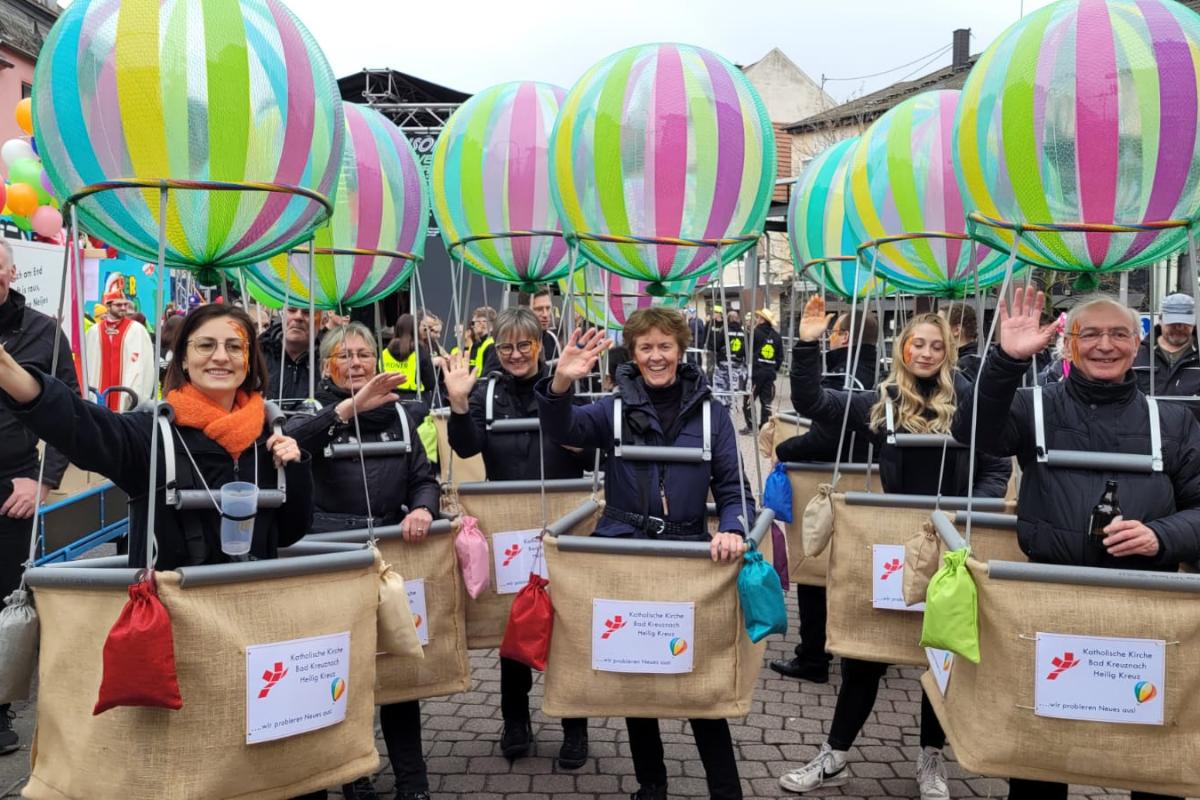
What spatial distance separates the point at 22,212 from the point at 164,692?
35.1 ft

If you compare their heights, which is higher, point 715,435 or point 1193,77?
point 1193,77

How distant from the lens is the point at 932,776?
394 centimetres

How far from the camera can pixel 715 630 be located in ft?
11.0

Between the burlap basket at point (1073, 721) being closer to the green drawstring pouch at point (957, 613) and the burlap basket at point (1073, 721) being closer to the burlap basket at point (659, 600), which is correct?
the green drawstring pouch at point (957, 613)

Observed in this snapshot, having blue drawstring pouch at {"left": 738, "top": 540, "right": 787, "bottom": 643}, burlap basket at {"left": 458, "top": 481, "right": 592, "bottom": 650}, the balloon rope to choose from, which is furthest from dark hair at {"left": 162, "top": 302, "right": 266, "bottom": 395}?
blue drawstring pouch at {"left": 738, "top": 540, "right": 787, "bottom": 643}

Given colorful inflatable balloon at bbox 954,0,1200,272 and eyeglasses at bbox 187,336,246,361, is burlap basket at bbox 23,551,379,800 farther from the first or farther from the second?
colorful inflatable balloon at bbox 954,0,1200,272

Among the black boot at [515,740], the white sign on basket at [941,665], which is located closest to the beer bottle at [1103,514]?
the white sign on basket at [941,665]

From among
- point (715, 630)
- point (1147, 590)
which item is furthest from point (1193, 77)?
point (715, 630)

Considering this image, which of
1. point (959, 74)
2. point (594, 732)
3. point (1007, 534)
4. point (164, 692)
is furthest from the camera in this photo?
point (959, 74)

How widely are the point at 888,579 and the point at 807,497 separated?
1291mm

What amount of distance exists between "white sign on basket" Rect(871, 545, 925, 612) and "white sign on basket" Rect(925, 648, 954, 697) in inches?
19.1

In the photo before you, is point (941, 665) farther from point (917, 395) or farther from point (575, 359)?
point (575, 359)

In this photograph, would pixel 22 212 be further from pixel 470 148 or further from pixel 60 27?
pixel 60 27

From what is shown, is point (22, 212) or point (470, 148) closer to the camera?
point (470, 148)
